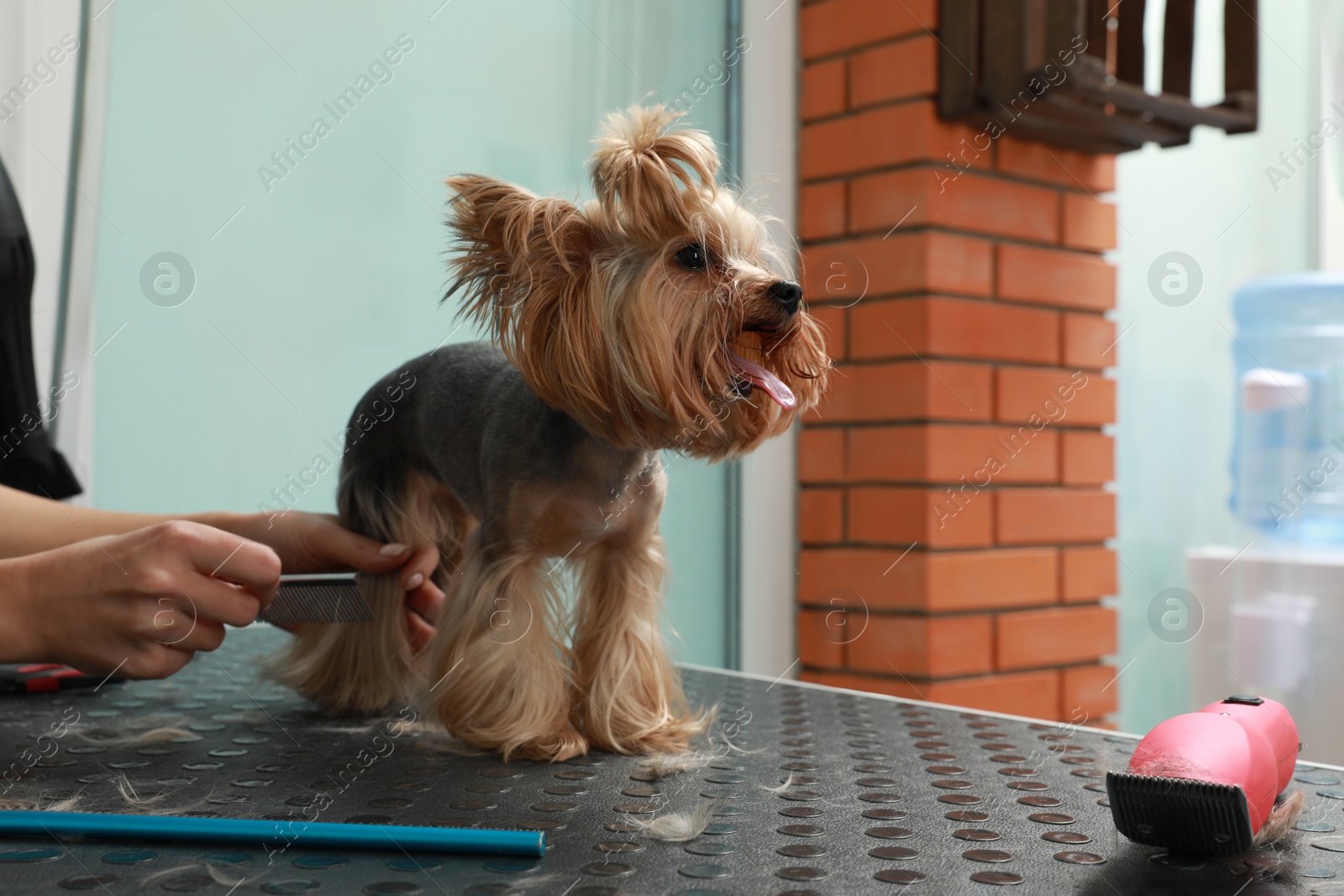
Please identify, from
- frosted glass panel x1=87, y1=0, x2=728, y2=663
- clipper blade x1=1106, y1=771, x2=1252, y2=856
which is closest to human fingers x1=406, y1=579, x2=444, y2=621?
frosted glass panel x1=87, y1=0, x2=728, y2=663

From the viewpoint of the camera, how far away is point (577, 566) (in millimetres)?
1238

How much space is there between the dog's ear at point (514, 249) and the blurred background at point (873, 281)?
928 millimetres

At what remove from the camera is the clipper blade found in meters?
0.61

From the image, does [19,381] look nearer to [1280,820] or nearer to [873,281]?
[873,281]

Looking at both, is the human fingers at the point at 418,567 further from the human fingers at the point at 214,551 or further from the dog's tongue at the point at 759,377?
the dog's tongue at the point at 759,377

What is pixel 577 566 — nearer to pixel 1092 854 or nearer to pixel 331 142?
pixel 1092 854

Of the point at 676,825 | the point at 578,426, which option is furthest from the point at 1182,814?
the point at 578,426

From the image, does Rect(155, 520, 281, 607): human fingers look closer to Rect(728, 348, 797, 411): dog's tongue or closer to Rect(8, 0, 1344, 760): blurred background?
Rect(728, 348, 797, 411): dog's tongue

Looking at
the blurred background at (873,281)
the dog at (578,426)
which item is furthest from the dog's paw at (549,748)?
the blurred background at (873,281)

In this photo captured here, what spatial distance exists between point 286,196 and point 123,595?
1113 millimetres

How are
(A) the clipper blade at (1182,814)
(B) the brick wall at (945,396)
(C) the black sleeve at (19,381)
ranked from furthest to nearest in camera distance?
→ (B) the brick wall at (945,396) → (C) the black sleeve at (19,381) → (A) the clipper blade at (1182,814)

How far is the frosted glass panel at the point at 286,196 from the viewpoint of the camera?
1.72m

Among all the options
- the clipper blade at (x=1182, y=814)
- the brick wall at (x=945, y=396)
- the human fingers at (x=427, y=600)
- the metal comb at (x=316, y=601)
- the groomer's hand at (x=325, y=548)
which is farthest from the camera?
the brick wall at (x=945, y=396)

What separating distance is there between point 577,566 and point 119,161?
1051 millimetres
